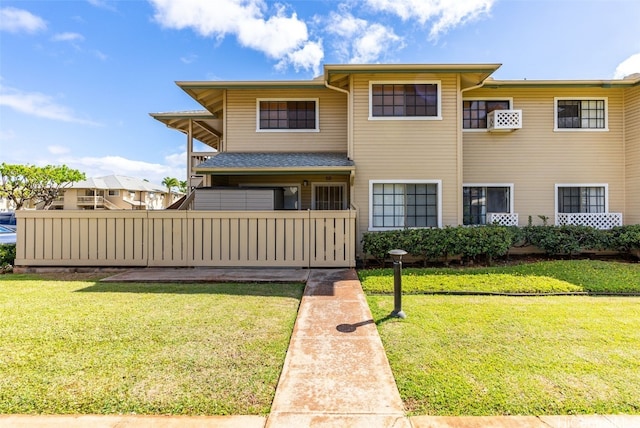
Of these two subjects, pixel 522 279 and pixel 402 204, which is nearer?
pixel 522 279

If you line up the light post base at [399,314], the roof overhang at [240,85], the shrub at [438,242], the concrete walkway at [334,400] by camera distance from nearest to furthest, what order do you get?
the concrete walkway at [334,400] → the light post base at [399,314] → the shrub at [438,242] → the roof overhang at [240,85]

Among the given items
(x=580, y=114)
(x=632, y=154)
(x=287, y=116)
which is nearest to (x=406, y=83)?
(x=287, y=116)

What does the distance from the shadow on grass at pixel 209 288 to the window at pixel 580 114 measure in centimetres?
1077

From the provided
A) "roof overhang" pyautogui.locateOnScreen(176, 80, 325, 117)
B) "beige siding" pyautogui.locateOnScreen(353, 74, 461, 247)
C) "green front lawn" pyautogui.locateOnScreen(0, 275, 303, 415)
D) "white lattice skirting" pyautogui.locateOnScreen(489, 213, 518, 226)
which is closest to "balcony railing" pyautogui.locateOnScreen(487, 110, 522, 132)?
"beige siding" pyautogui.locateOnScreen(353, 74, 461, 247)

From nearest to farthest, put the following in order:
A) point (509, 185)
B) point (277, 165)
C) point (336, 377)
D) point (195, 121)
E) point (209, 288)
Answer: point (336, 377) → point (209, 288) → point (277, 165) → point (509, 185) → point (195, 121)

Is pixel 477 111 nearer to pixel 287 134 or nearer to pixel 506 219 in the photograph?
pixel 506 219

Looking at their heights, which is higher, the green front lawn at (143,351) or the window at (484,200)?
the window at (484,200)

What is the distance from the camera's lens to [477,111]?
10.8m

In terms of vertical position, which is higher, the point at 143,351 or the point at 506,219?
the point at 506,219

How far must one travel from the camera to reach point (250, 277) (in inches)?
275

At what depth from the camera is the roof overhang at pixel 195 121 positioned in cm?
1252

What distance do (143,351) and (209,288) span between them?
283 cm

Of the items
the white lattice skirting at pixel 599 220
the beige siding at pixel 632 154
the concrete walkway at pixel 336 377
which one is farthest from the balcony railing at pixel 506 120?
the concrete walkway at pixel 336 377

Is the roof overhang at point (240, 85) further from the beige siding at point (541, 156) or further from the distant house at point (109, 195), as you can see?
the distant house at point (109, 195)
